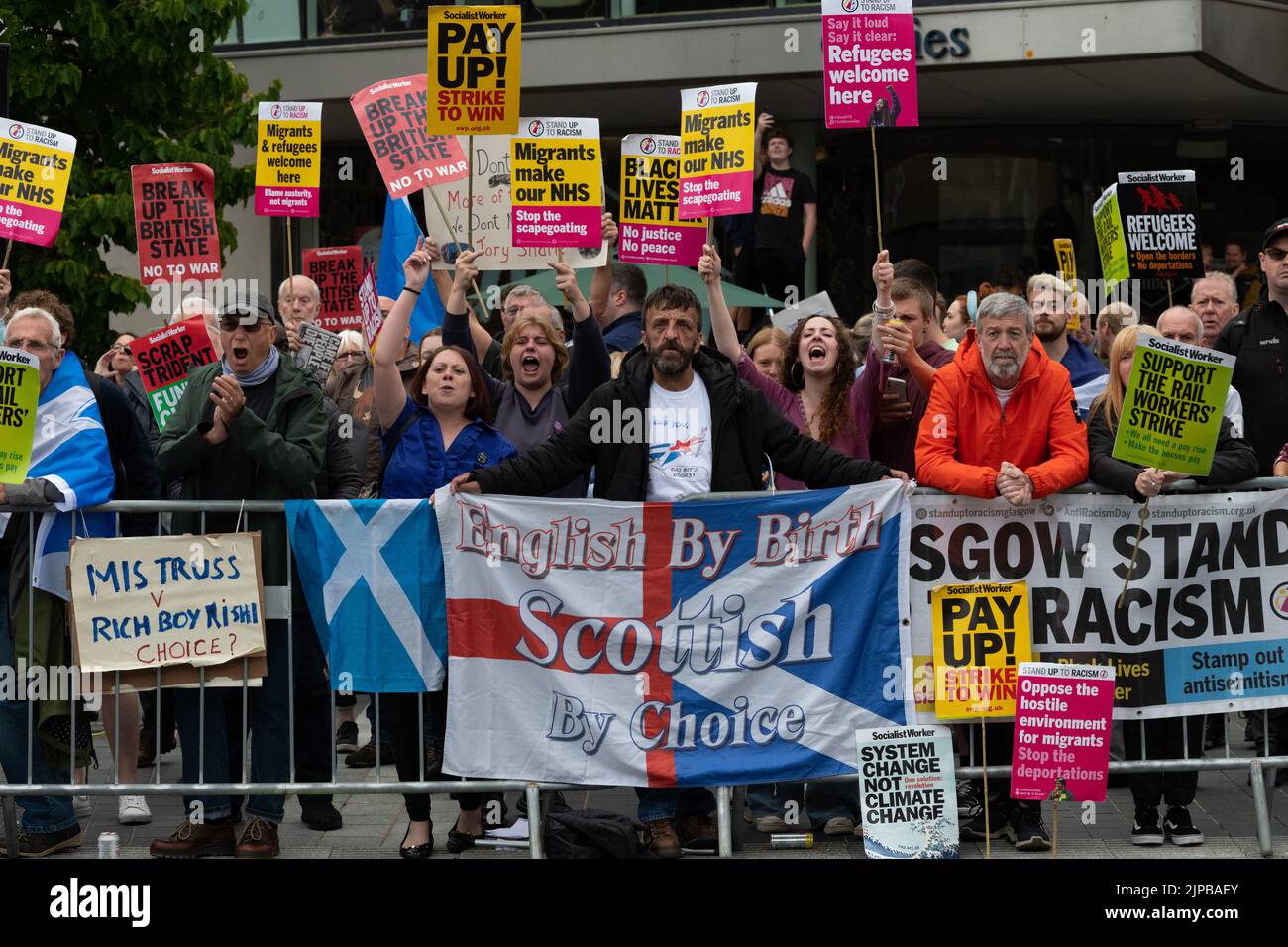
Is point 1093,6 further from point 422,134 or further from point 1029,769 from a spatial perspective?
→ point 1029,769

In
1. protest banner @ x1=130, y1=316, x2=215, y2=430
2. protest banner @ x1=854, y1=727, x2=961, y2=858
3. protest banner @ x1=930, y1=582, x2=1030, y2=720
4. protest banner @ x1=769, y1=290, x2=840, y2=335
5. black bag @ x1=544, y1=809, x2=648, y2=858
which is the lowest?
black bag @ x1=544, y1=809, x2=648, y2=858

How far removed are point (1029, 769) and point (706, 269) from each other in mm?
2854

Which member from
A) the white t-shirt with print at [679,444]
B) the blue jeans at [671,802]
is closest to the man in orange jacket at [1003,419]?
the white t-shirt with print at [679,444]

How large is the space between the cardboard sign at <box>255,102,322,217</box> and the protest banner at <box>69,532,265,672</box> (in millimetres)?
4159

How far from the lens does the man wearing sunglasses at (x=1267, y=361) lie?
877 cm

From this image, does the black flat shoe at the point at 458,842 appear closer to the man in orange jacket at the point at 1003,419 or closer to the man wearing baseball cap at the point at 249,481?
the man wearing baseball cap at the point at 249,481

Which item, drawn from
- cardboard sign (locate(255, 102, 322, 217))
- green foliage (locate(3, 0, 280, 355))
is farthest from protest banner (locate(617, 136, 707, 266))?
green foliage (locate(3, 0, 280, 355))

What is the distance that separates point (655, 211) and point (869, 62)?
1.70 m

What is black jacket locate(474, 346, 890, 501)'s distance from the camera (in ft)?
A: 24.8

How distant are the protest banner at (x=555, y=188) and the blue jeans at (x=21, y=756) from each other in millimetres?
3464

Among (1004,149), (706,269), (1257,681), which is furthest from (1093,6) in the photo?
(1257,681)

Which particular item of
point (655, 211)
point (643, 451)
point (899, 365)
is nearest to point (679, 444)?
point (643, 451)

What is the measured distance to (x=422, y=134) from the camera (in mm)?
10484

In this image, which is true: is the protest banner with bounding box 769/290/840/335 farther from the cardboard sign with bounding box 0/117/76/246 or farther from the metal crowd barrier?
the cardboard sign with bounding box 0/117/76/246
